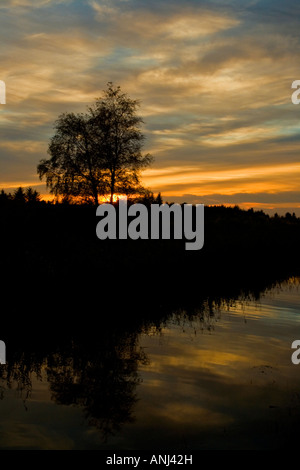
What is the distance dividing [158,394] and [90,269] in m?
12.8

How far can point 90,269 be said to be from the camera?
22.2 m

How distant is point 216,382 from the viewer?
34.7ft

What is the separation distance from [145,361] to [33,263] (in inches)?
358

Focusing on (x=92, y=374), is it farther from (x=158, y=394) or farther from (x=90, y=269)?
(x=90, y=269)

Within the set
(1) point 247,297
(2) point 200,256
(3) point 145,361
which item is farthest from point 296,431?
(2) point 200,256

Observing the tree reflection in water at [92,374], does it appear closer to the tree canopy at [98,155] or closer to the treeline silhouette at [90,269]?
the treeline silhouette at [90,269]

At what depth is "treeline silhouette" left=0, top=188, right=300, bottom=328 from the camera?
1828 centimetres

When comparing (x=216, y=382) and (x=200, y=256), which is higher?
(x=200, y=256)

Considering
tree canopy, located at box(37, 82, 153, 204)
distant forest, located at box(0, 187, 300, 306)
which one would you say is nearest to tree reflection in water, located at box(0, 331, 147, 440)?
distant forest, located at box(0, 187, 300, 306)

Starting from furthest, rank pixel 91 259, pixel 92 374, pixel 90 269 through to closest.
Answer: pixel 91 259, pixel 90 269, pixel 92 374

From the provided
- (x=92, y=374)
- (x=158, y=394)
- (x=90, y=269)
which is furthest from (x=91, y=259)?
(x=158, y=394)

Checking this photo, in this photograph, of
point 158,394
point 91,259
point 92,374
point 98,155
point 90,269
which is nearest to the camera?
point 158,394

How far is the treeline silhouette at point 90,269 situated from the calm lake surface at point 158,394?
368cm
